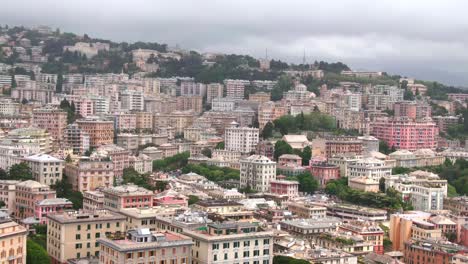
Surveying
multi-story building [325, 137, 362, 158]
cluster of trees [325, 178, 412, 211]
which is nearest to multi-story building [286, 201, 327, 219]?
cluster of trees [325, 178, 412, 211]

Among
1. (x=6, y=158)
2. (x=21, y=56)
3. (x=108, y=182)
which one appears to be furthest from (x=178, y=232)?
(x=21, y=56)

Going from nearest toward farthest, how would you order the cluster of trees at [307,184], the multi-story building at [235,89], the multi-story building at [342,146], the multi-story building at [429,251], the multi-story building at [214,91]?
the multi-story building at [429,251]
the cluster of trees at [307,184]
the multi-story building at [342,146]
the multi-story building at [235,89]
the multi-story building at [214,91]

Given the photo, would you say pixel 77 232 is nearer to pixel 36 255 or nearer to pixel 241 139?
pixel 36 255

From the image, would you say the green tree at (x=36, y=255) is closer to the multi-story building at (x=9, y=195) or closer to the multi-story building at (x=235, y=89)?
the multi-story building at (x=9, y=195)

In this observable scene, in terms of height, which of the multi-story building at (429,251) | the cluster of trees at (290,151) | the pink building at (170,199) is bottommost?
the multi-story building at (429,251)

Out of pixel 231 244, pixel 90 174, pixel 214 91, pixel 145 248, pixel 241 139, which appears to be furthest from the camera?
pixel 214 91

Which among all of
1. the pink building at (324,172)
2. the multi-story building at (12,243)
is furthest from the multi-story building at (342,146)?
the multi-story building at (12,243)

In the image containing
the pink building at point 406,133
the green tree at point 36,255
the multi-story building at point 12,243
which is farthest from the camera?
the pink building at point 406,133

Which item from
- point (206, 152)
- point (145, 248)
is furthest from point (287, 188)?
point (145, 248)
